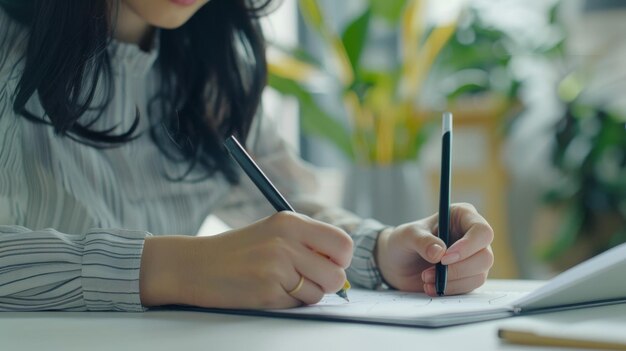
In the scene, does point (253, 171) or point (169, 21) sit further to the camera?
point (169, 21)

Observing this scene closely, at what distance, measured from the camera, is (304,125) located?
2.25m

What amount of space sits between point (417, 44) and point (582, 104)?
559 mm

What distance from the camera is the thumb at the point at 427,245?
78 cm

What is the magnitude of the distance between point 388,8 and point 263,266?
1.56 m

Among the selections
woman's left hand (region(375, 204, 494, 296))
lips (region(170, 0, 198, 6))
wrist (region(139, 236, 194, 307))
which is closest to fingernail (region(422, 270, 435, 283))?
woman's left hand (region(375, 204, 494, 296))

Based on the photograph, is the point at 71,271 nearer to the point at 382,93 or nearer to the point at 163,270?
the point at 163,270

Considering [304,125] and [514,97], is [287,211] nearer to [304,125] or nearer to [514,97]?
[304,125]

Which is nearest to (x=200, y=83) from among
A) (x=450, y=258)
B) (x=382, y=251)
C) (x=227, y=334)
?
(x=382, y=251)

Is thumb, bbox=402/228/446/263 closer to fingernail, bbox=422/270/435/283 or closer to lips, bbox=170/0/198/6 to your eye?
fingernail, bbox=422/270/435/283

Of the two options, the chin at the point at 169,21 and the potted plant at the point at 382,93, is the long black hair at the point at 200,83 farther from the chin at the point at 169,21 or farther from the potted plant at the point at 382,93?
the potted plant at the point at 382,93

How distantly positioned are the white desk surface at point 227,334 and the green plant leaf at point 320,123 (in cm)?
151

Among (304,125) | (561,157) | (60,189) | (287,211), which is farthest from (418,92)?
(287,211)

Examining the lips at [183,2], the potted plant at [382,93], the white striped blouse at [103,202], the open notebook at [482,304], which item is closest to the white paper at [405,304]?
the open notebook at [482,304]

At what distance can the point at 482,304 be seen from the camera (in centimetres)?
69
